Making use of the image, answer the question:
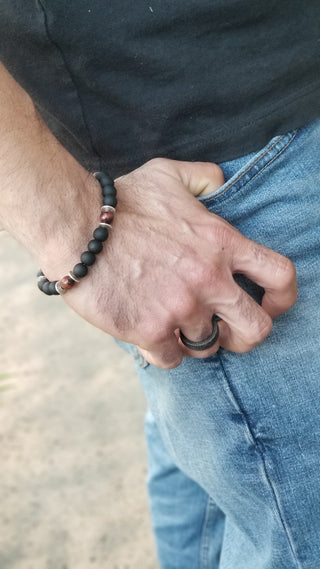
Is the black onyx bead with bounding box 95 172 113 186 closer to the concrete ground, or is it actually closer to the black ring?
the black ring

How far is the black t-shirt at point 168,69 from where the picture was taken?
0.82 metres

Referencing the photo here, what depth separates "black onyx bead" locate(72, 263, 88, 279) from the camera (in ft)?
2.53

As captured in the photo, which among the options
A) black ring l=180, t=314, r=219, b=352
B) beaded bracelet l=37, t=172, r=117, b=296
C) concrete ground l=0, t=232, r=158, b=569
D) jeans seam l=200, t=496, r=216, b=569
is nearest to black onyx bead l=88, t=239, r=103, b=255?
beaded bracelet l=37, t=172, r=117, b=296

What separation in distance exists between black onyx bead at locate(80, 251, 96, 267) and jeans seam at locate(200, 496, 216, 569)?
894mm

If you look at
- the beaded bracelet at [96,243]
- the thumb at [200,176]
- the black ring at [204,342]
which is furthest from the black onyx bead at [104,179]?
the black ring at [204,342]

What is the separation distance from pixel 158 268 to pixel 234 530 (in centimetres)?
58

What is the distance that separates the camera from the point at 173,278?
2.56ft

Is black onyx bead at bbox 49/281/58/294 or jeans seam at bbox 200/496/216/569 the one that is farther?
jeans seam at bbox 200/496/216/569

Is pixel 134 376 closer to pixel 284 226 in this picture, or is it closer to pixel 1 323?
pixel 1 323

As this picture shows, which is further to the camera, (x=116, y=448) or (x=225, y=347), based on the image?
(x=116, y=448)

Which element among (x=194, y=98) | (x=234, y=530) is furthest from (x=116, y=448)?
(x=194, y=98)

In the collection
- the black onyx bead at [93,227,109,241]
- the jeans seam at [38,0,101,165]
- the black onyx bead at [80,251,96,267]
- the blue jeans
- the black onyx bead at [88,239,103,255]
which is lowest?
the blue jeans

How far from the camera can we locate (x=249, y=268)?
0.82 meters

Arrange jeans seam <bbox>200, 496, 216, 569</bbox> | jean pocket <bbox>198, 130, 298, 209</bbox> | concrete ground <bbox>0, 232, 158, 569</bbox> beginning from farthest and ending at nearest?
concrete ground <bbox>0, 232, 158, 569</bbox>
jeans seam <bbox>200, 496, 216, 569</bbox>
jean pocket <bbox>198, 130, 298, 209</bbox>
